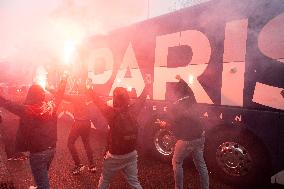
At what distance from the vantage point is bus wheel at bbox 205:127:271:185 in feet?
17.9

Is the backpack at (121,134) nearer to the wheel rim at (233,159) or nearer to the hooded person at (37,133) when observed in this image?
the hooded person at (37,133)

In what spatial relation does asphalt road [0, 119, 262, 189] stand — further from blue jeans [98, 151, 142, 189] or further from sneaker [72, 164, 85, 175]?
blue jeans [98, 151, 142, 189]

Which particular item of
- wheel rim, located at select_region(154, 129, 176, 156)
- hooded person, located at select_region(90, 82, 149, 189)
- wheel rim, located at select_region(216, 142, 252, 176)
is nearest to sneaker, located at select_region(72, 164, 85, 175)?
wheel rim, located at select_region(154, 129, 176, 156)

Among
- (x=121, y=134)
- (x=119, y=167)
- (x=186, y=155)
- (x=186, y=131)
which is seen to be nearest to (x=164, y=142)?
(x=186, y=155)

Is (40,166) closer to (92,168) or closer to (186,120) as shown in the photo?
(186,120)

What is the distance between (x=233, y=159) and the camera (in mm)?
5758

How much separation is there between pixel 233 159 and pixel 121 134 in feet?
9.60

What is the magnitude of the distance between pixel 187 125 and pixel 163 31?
3127 millimetres

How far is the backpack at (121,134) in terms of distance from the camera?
371cm

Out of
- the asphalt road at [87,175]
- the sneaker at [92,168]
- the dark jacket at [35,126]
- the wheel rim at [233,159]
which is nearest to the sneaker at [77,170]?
the asphalt road at [87,175]

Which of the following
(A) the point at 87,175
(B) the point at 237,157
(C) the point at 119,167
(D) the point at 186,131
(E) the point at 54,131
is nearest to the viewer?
(C) the point at 119,167

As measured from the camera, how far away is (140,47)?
25.2 feet

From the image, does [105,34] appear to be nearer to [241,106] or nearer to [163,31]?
[163,31]

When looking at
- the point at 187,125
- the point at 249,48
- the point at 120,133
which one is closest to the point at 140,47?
the point at 249,48
